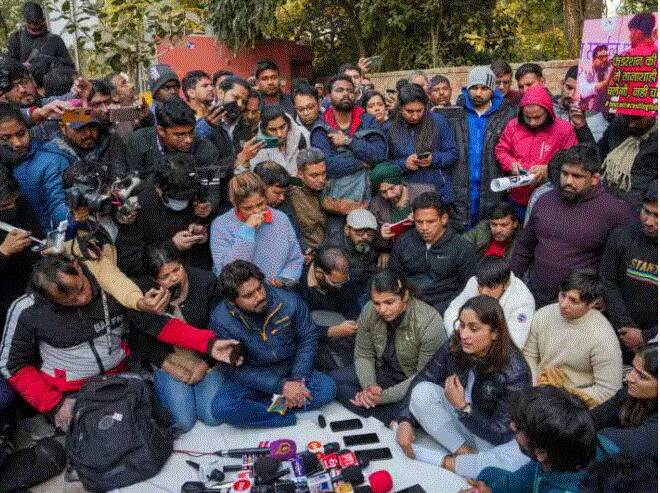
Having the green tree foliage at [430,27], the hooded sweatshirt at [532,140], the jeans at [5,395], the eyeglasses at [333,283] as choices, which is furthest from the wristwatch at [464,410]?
the green tree foliage at [430,27]

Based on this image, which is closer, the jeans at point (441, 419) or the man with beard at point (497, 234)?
the jeans at point (441, 419)

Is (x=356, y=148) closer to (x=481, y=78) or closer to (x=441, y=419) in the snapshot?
(x=481, y=78)

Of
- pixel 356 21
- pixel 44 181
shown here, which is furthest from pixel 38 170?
pixel 356 21

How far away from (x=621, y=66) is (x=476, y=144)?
1.12 metres

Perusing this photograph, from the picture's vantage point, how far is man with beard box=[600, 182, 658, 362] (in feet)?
11.2

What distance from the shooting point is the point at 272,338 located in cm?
367

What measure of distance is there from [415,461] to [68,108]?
9.86 ft

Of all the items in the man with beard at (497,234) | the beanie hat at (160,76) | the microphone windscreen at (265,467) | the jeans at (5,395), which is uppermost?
the beanie hat at (160,76)

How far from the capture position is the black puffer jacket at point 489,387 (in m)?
3.01

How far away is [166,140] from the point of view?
4.02 meters

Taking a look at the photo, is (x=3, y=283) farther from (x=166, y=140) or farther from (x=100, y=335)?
(x=166, y=140)

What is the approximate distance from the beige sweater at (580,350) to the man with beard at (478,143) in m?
1.48

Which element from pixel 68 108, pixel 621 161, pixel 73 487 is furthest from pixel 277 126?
pixel 73 487

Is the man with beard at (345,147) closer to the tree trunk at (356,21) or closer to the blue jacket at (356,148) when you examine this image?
the blue jacket at (356,148)
